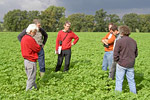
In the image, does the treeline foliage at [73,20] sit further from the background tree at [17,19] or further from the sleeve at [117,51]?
the sleeve at [117,51]

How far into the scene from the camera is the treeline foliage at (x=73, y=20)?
3184 inches

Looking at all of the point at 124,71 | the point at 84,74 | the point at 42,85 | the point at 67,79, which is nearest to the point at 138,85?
the point at 124,71

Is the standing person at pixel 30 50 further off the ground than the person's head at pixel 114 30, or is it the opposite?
the person's head at pixel 114 30

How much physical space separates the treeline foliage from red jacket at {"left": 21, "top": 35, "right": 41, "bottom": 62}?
74185 millimetres

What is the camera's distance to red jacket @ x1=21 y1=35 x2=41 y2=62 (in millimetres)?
4688

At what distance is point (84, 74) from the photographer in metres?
6.59

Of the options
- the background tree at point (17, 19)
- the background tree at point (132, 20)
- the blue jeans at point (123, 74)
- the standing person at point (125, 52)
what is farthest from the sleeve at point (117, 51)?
the background tree at point (132, 20)

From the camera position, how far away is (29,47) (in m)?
4.74

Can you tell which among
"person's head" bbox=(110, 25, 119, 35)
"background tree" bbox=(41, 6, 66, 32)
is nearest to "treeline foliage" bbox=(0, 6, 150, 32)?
"background tree" bbox=(41, 6, 66, 32)

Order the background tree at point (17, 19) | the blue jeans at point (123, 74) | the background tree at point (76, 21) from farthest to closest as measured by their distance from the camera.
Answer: the background tree at point (76, 21) < the background tree at point (17, 19) < the blue jeans at point (123, 74)

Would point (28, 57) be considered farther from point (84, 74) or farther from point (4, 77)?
point (84, 74)

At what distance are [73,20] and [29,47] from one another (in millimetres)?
98409

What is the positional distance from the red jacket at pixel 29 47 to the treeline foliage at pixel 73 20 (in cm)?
7419

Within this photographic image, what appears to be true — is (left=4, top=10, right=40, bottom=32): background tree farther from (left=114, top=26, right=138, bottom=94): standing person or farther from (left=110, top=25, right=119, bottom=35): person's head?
(left=114, top=26, right=138, bottom=94): standing person
